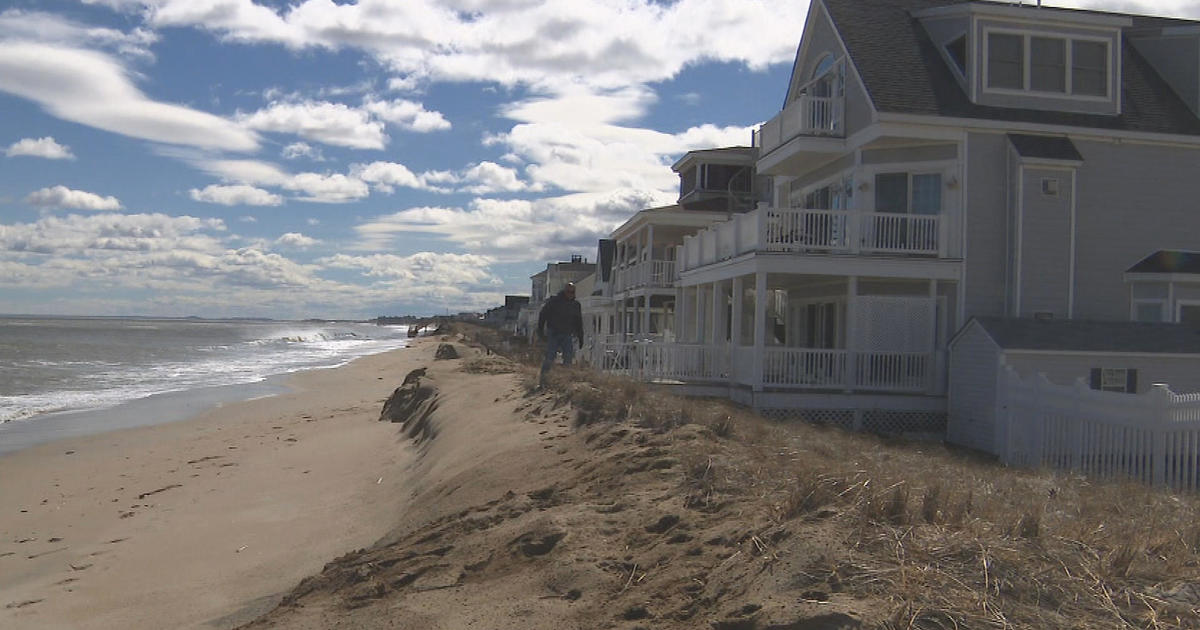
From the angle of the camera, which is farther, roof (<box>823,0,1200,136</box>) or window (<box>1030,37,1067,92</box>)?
window (<box>1030,37,1067,92</box>)

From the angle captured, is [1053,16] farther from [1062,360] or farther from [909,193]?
[1062,360]

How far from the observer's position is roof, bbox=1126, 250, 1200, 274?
62.5 ft

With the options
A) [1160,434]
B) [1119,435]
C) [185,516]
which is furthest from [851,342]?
[185,516]

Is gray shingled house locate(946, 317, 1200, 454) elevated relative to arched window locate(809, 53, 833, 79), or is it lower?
lower

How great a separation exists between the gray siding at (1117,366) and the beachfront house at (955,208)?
2.17 meters

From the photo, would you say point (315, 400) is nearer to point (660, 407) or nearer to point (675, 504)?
point (660, 407)

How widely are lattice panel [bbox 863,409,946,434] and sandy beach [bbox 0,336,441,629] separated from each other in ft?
28.7

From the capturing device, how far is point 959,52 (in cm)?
2041

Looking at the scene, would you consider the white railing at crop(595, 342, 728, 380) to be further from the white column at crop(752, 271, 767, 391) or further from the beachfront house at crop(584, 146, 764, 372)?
the beachfront house at crop(584, 146, 764, 372)

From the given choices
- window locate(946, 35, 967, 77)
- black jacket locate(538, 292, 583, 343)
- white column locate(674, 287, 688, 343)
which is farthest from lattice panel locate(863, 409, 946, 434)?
white column locate(674, 287, 688, 343)

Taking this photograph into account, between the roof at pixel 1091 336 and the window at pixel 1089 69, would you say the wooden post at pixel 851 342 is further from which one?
the window at pixel 1089 69

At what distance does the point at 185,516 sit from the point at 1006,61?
1740 centimetres

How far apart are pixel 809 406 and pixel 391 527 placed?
10.4m

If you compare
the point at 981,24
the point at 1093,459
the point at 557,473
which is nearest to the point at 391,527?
the point at 557,473
